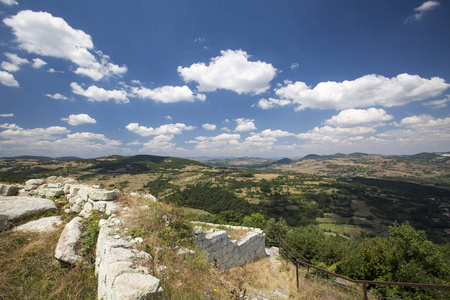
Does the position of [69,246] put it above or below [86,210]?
below

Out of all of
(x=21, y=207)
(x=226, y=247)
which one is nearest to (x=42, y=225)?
(x=21, y=207)

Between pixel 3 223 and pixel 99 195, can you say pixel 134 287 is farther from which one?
pixel 3 223

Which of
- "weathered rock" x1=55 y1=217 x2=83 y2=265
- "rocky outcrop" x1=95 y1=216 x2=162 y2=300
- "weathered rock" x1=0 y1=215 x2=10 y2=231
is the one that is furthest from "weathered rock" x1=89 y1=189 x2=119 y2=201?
"rocky outcrop" x1=95 y1=216 x2=162 y2=300

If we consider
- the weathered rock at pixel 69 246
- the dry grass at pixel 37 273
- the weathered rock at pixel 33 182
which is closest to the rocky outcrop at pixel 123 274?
the dry grass at pixel 37 273

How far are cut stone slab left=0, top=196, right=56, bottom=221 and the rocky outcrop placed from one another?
14.8ft

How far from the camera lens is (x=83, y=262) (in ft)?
16.5

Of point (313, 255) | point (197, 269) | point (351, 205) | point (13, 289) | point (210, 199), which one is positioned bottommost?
point (351, 205)

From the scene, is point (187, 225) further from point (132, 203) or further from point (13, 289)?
point (13, 289)

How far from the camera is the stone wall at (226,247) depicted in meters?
7.56

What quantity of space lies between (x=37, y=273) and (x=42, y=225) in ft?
8.81

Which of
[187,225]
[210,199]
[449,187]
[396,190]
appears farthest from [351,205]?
[187,225]

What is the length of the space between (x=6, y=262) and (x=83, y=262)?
1817 mm

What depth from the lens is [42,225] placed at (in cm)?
637

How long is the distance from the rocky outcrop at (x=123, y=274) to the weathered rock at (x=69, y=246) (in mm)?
859
